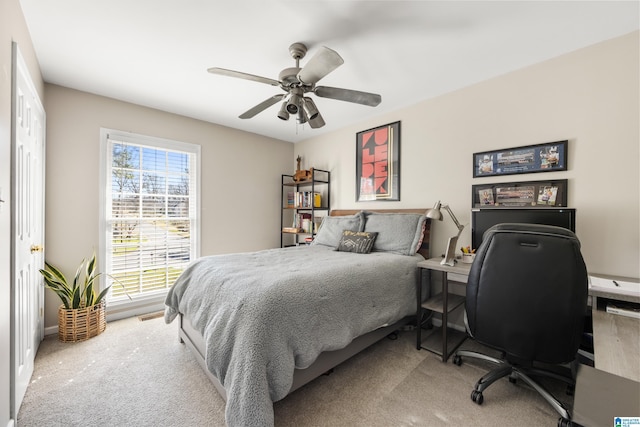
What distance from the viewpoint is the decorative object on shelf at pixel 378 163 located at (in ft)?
10.7

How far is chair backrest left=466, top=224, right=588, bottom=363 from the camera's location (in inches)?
53.1

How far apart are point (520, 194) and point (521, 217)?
0.33 meters

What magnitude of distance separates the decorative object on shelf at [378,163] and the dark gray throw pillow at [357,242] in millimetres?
670

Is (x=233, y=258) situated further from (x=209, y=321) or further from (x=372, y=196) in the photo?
(x=372, y=196)

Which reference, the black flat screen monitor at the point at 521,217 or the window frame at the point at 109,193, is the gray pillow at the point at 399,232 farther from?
the window frame at the point at 109,193

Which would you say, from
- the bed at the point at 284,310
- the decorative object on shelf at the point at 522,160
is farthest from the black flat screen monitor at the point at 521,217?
the bed at the point at 284,310

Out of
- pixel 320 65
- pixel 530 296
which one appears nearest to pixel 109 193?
pixel 320 65

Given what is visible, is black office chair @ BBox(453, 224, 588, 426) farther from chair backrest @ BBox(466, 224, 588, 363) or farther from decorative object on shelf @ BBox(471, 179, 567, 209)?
decorative object on shelf @ BBox(471, 179, 567, 209)

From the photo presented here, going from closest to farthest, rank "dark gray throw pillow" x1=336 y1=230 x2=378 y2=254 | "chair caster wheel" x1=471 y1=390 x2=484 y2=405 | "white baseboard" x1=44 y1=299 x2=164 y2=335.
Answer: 1. "chair caster wheel" x1=471 y1=390 x2=484 y2=405
2. "dark gray throw pillow" x1=336 y1=230 x2=378 y2=254
3. "white baseboard" x1=44 y1=299 x2=164 y2=335

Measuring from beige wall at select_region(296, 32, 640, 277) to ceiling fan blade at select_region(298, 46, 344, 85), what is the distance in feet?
5.70

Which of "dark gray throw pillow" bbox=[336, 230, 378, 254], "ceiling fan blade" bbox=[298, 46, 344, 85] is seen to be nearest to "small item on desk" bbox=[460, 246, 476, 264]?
"dark gray throw pillow" bbox=[336, 230, 378, 254]

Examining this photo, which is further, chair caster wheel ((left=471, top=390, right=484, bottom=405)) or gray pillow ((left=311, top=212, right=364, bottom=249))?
gray pillow ((left=311, top=212, right=364, bottom=249))

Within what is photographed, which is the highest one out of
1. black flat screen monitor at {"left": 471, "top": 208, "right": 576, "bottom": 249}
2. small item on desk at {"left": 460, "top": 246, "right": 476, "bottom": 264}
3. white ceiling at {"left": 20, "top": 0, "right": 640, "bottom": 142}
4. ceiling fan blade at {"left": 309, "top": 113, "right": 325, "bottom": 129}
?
white ceiling at {"left": 20, "top": 0, "right": 640, "bottom": 142}

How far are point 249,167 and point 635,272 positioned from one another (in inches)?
164
